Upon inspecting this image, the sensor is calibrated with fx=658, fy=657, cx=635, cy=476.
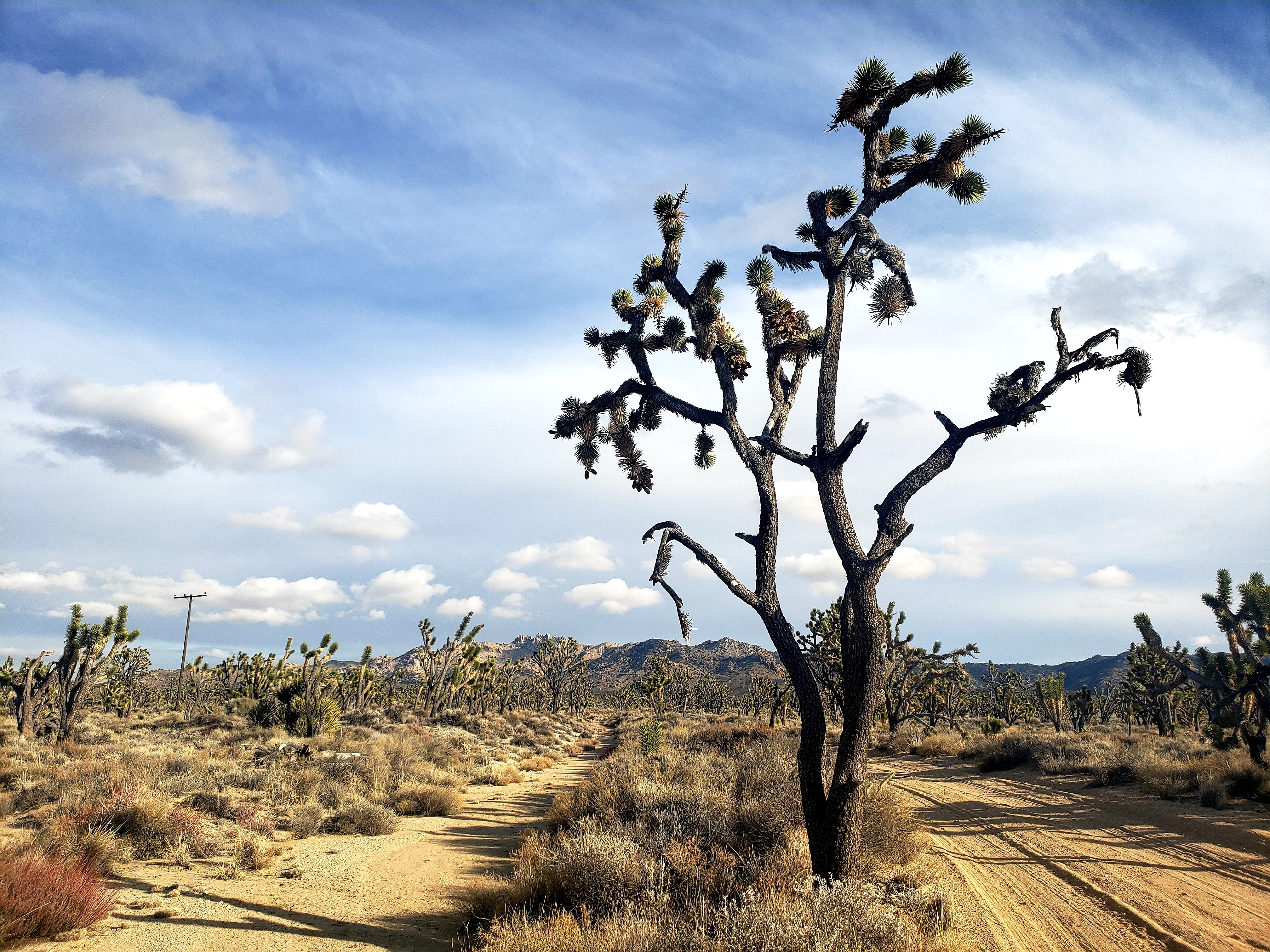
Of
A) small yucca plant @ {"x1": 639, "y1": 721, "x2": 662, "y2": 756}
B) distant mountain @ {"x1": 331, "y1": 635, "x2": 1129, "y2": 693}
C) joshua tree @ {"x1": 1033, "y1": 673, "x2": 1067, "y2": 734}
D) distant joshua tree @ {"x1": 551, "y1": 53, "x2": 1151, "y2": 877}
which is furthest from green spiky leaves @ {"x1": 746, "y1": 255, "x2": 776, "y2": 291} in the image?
distant mountain @ {"x1": 331, "y1": 635, "x2": 1129, "y2": 693}

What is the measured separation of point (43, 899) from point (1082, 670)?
16004cm

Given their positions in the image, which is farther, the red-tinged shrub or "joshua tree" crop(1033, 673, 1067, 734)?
"joshua tree" crop(1033, 673, 1067, 734)

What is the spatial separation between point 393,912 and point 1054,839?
30.3 ft

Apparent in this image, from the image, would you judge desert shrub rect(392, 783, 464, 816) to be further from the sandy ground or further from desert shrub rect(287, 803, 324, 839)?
desert shrub rect(287, 803, 324, 839)

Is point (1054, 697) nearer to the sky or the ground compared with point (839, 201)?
nearer to the ground

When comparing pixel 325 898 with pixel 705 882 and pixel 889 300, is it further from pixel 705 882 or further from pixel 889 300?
pixel 889 300

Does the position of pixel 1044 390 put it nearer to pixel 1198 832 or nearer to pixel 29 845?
pixel 1198 832

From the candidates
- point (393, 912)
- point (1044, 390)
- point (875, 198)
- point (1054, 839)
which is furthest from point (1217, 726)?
point (393, 912)

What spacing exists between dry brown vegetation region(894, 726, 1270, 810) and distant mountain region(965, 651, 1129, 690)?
9171 centimetres

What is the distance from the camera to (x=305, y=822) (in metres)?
11.3

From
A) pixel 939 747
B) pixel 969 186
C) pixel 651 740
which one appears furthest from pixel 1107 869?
pixel 939 747

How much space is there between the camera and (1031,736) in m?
20.7

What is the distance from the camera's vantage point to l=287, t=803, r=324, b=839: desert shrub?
11117 millimetres

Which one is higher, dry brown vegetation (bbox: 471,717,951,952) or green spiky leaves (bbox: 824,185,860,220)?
green spiky leaves (bbox: 824,185,860,220)
